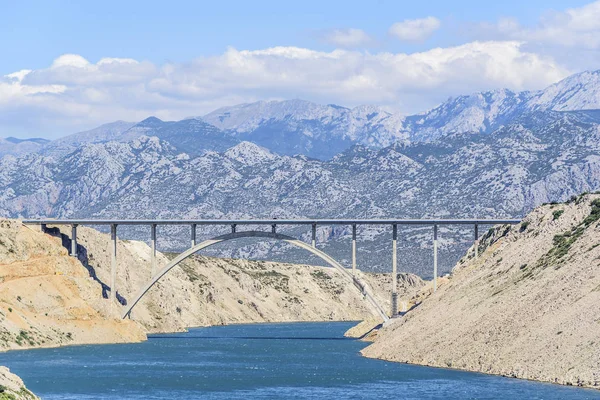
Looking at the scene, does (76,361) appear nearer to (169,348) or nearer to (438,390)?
(169,348)

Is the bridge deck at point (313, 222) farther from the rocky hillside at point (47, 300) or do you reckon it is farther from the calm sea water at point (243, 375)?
the calm sea water at point (243, 375)

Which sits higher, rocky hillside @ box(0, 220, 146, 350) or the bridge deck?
the bridge deck

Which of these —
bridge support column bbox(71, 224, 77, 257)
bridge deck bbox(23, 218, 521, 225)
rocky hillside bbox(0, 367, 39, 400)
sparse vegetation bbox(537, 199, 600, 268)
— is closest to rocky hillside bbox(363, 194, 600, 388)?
sparse vegetation bbox(537, 199, 600, 268)

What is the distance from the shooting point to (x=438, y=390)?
85625 millimetres

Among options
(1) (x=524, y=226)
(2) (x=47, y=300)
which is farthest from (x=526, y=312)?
(2) (x=47, y=300)

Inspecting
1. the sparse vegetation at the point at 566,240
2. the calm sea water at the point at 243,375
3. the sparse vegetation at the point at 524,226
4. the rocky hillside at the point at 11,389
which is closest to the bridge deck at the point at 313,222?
the sparse vegetation at the point at 524,226

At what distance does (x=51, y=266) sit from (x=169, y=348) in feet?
52.3

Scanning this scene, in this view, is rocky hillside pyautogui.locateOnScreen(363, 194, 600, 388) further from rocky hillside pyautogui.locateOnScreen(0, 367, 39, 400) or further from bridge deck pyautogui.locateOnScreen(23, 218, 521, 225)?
rocky hillside pyautogui.locateOnScreen(0, 367, 39, 400)

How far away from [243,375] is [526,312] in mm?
23358

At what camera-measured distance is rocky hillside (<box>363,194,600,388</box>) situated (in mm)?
87188

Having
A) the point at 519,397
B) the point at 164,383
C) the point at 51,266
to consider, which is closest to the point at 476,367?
the point at 519,397

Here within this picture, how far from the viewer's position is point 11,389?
62.6m

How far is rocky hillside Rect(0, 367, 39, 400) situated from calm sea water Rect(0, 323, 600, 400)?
1717 centimetres

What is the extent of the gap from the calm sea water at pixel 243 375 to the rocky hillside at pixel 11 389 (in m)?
17.2
